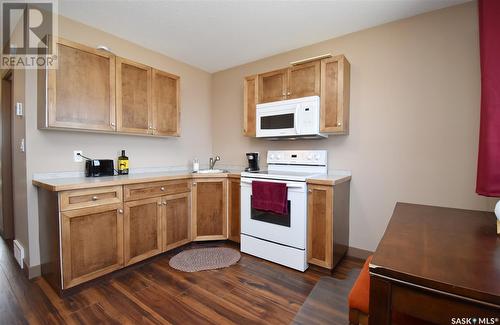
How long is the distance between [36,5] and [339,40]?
3.02 m

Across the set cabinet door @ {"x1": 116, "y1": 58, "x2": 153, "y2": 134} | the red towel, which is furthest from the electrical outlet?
the red towel

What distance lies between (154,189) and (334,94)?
6.98 ft

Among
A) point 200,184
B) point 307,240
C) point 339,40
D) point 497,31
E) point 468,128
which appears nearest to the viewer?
→ point 497,31

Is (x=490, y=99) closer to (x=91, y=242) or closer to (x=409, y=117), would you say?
(x=409, y=117)

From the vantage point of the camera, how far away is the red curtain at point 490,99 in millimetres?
1279

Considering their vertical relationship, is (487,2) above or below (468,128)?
above

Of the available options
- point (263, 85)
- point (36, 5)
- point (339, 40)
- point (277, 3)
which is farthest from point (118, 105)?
point (339, 40)

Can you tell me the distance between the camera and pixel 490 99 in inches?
50.9

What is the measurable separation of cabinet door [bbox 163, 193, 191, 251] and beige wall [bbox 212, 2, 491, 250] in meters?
1.74

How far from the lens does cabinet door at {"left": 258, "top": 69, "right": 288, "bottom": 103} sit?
267cm

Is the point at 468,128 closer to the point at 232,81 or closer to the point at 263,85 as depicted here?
the point at 263,85

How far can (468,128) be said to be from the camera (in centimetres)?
197

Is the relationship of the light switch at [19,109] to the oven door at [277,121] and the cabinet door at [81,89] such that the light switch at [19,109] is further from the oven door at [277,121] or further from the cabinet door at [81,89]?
the oven door at [277,121]

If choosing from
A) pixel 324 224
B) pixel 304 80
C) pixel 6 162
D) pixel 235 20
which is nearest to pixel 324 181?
pixel 324 224
